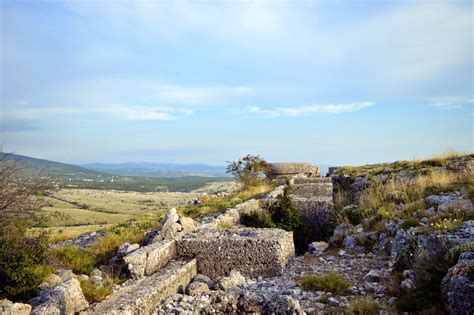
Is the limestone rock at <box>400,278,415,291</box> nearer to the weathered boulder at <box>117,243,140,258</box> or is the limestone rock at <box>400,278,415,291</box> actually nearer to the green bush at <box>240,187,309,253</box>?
the weathered boulder at <box>117,243,140,258</box>

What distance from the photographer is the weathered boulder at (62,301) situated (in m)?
4.77

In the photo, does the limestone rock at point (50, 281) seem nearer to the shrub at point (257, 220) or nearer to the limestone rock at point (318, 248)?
the limestone rock at point (318, 248)

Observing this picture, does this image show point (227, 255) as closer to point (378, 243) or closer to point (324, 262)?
point (324, 262)

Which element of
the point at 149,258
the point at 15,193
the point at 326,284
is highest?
the point at 15,193

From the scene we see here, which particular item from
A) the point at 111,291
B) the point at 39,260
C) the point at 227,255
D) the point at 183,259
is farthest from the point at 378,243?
the point at 39,260

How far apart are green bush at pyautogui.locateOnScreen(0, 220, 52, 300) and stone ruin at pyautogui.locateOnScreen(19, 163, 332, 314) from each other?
0.44 metres

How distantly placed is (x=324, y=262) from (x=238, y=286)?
2.41 metres

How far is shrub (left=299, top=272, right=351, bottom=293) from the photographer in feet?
20.3

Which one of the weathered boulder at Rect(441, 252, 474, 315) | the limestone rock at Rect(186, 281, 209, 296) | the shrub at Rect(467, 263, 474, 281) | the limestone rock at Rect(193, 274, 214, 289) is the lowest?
the limestone rock at Rect(193, 274, 214, 289)

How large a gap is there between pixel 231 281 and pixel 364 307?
7.07ft

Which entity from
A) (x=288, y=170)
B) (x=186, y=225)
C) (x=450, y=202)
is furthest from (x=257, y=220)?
(x=288, y=170)

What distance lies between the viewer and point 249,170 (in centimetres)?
2270


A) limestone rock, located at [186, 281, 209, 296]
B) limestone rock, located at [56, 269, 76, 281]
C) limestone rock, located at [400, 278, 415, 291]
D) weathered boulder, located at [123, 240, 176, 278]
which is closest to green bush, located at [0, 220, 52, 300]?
limestone rock, located at [56, 269, 76, 281]

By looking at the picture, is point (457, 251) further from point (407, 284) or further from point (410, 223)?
point (410, 223)
